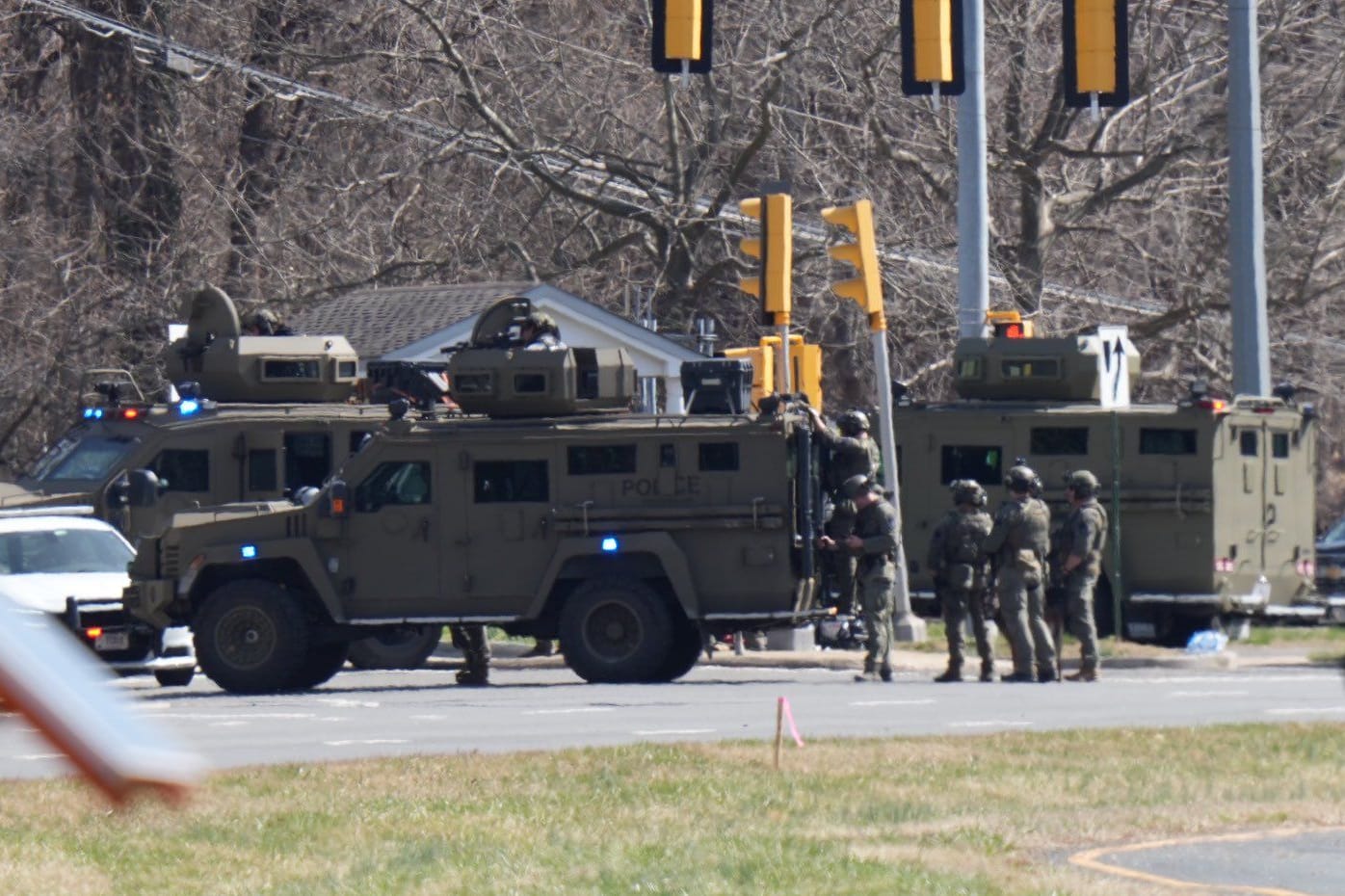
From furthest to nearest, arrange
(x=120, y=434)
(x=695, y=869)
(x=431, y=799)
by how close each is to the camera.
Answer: (x=120, y=434) → (x=431, y=799) → (x=695, y=869)

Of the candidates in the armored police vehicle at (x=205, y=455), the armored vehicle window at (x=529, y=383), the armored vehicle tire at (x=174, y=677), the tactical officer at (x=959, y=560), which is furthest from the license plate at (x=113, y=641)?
the tactical officer at (x=959, y=560)

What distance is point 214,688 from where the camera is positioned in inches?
717

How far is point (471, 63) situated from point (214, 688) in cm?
1384

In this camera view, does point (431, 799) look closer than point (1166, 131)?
Yes

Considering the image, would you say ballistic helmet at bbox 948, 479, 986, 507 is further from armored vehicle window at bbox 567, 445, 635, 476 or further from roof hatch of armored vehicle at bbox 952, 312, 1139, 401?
roof hatch of armored vehicle at bbox 952, 312, 1139, 401

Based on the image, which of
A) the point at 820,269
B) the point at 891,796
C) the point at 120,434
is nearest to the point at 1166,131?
the point at 820,269

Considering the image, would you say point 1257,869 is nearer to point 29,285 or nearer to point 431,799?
point 431,799

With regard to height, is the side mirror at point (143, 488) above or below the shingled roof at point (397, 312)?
below

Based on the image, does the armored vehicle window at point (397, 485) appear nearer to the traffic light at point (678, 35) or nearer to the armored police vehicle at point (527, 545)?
the armored police vehicle at point (527, 545)

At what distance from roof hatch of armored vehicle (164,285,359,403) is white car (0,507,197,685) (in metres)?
2.46

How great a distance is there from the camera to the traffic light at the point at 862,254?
63.9 ft

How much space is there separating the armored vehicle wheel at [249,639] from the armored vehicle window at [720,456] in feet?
10.9

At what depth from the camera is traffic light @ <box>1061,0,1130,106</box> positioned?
1784 centimetres

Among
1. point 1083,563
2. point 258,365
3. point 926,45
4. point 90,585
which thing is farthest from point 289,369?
point 1083,563
